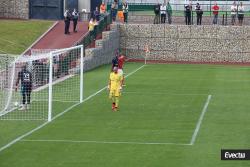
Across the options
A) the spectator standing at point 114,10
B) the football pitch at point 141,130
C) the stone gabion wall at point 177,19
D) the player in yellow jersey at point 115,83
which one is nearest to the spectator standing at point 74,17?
the spectator standing at point 114,10

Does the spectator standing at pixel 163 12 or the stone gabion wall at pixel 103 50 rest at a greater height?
the spectator standing at pixel 163 12

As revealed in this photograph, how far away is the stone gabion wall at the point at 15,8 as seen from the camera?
62094mm

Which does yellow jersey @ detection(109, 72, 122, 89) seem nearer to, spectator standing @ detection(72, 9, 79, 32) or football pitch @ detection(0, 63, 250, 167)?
football pitch @ detection(0, 63, 250, 167)

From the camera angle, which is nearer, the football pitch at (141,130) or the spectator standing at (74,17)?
the football pitch at (141,130)

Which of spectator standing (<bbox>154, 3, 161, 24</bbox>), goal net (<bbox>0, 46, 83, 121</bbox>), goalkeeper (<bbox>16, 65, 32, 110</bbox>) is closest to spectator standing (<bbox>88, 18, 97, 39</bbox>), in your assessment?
spectator standing (<bbox>154, 3, 161, 24</bbox>)

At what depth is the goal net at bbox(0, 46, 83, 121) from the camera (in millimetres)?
31703

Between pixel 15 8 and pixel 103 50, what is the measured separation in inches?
444

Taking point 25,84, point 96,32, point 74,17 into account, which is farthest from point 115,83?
point 74,17

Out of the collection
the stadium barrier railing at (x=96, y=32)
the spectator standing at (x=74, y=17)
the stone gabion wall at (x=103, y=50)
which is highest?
the spectator standing at (x=74, y=17)

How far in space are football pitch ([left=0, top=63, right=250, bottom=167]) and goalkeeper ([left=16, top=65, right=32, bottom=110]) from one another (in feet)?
4.56

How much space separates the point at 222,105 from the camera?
35.7 metres

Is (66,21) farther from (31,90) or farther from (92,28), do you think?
(31,90)

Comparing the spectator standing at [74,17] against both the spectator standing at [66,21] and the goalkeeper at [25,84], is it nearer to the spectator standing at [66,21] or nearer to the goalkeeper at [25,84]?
the spectator standing at [66,21]

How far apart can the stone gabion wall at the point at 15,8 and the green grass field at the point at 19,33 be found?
1.81m
